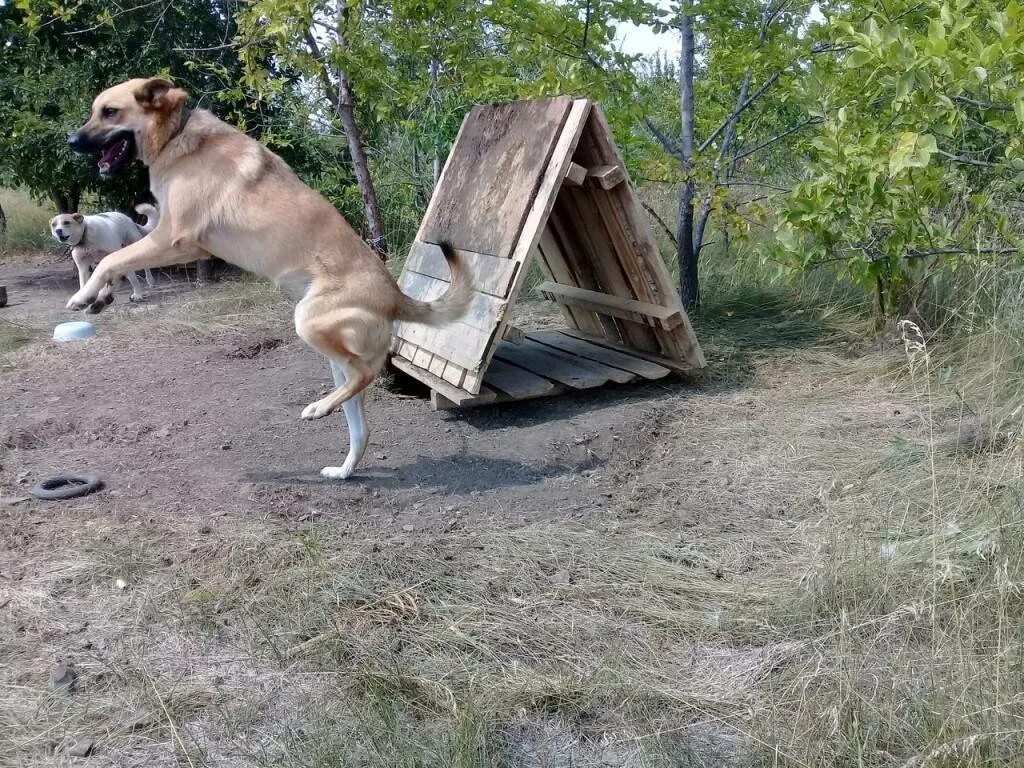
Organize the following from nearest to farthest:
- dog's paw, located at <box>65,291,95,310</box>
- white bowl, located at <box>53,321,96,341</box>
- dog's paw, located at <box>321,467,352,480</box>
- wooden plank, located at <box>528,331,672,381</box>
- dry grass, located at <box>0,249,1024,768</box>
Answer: dry grass, located at <box>0,249,1024,768</box> → dog's paw, located at <box>65,291,95,310</box> → dog's paw, located at <box>321,467,352,480</box> → wooden plank, located at <box>528,331,672,381</box> → white bowl, located at <box>53,321,96,341</box>

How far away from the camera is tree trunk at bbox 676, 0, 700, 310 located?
7.18 meters

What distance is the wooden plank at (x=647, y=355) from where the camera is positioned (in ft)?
20.7

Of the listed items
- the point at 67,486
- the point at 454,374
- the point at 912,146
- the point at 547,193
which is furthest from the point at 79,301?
the point at 912,146

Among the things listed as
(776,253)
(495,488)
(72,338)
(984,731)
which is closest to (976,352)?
(776,253)

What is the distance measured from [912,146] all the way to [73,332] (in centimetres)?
743

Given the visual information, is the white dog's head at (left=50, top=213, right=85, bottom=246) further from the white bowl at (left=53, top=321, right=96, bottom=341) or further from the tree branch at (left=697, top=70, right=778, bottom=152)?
the tree branch at (left=697, top=70, right=778, bottom=152)

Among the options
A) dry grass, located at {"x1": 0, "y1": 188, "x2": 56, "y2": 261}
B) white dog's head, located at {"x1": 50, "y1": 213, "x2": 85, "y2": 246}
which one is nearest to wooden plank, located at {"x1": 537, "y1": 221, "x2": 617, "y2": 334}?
white dog's head, located at {"x1": 50, "y1": 213, "x2": 85, "y2": 246}

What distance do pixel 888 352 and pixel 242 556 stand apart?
4.81m

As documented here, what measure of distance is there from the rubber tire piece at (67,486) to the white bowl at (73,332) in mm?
4099

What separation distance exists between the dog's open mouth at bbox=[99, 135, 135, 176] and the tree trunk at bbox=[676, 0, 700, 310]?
4007mm

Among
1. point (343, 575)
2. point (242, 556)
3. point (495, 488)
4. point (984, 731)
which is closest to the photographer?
point (984, 731)

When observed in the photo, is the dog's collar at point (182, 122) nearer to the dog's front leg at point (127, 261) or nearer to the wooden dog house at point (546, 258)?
the dog's front leg at point (127, 261)

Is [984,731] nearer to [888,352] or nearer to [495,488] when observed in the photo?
[495,488]

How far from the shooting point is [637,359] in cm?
654
